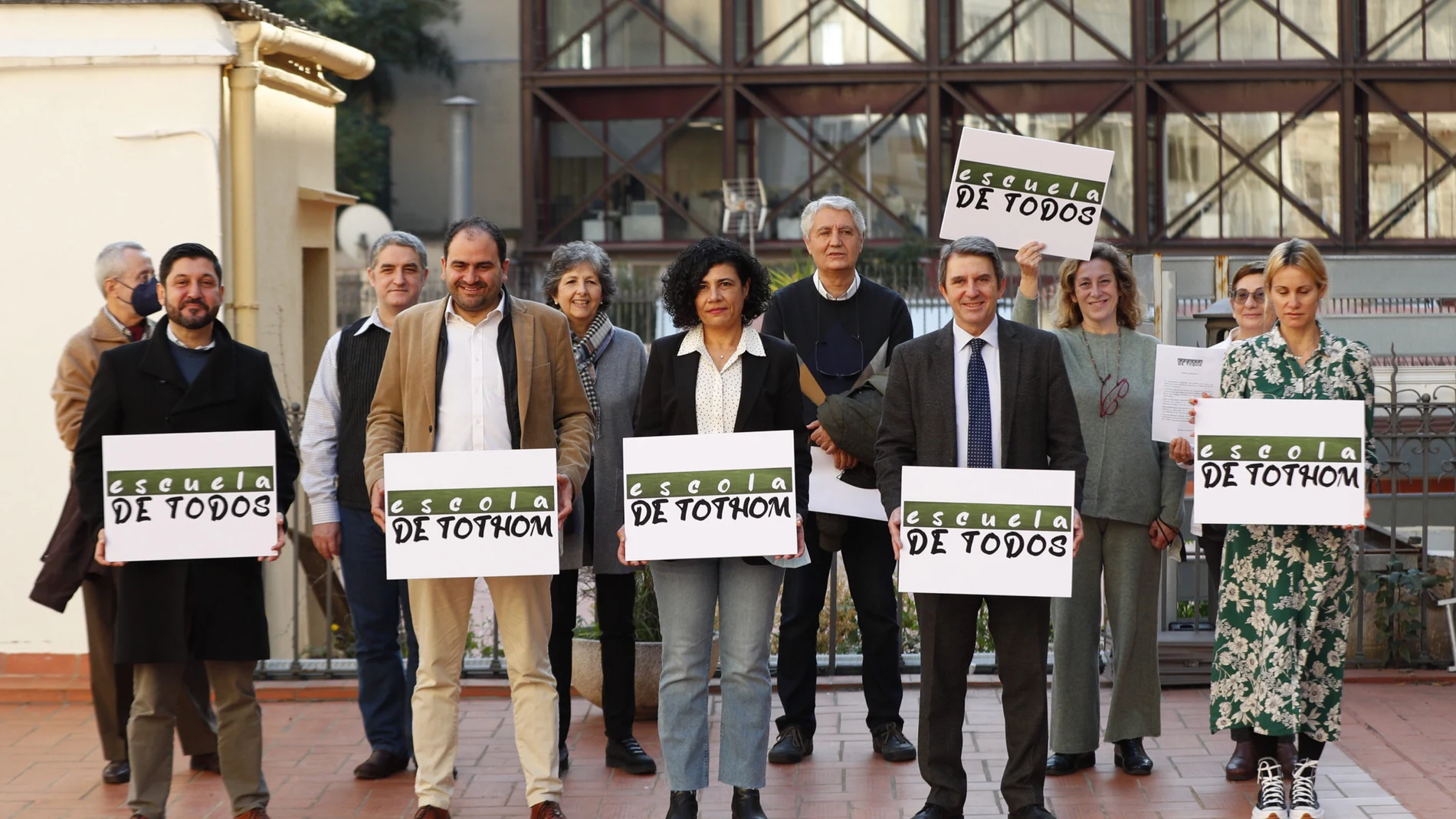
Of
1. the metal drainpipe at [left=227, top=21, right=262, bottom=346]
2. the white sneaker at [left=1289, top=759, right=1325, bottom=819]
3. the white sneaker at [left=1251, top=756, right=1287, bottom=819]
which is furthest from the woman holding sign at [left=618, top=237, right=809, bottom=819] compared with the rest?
the metal drainpipe at [left=227, top=21, right=262, bottom=346]

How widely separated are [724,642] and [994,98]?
83.5 feet

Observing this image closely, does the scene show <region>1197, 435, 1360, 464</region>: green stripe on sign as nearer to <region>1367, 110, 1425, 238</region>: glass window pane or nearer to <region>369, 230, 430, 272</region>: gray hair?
<region>369, 230, 430, 272</region>: gray hair

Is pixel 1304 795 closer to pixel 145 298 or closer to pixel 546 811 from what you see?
pixel 546 811

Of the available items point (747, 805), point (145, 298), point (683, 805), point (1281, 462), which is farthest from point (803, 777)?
point (145, 298)

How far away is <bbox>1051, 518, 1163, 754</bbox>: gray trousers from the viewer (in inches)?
242

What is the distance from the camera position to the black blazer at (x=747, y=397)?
539 cm

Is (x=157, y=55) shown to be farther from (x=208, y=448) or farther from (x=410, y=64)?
(x=410, y=64)

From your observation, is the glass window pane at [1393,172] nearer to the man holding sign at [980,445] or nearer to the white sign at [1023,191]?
the white sign at [1023,191]

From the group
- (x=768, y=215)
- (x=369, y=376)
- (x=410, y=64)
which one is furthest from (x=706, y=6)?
(x=369, y=376)

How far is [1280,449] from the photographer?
17.9 feet

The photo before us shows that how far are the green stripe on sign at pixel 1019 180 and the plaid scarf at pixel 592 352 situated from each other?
156 cm

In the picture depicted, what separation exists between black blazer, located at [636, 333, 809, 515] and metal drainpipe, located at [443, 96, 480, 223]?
3272 cm

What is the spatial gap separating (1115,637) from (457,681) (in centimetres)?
262

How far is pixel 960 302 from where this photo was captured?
5.36m
